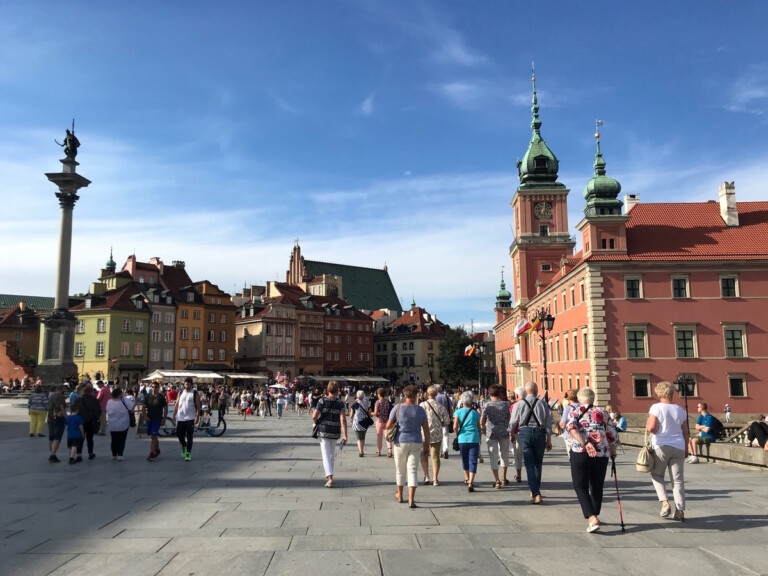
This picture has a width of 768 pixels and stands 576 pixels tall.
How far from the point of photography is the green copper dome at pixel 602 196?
42875 millimetres

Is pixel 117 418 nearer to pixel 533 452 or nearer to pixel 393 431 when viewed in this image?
pixel 393 431

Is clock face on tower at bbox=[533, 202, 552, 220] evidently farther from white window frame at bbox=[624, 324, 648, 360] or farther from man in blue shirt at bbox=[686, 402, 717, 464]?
man in blue shirt at bbox=[686, 402, 717, 464]

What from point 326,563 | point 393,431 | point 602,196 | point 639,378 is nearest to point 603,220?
point 602,196

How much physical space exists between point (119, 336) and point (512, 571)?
72616 millimetres

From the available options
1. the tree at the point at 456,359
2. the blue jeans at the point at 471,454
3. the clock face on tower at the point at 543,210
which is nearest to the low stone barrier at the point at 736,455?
the blue jeans at the point at 471,454

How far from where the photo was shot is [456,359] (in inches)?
3632

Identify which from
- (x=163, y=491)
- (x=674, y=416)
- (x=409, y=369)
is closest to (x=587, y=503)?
(x=674, y=416)

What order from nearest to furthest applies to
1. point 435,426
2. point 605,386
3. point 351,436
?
point 435,426 → point 351,436 → point 605,386

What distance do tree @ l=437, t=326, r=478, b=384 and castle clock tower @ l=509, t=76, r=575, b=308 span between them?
879 inches

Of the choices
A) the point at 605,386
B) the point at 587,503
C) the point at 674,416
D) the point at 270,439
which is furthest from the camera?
the point at 605,386

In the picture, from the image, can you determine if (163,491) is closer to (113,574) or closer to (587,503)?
(113,574)

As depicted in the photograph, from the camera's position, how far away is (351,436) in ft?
78.5

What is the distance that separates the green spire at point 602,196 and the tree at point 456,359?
5030 cm

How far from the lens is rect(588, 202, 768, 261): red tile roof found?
40.4 m
